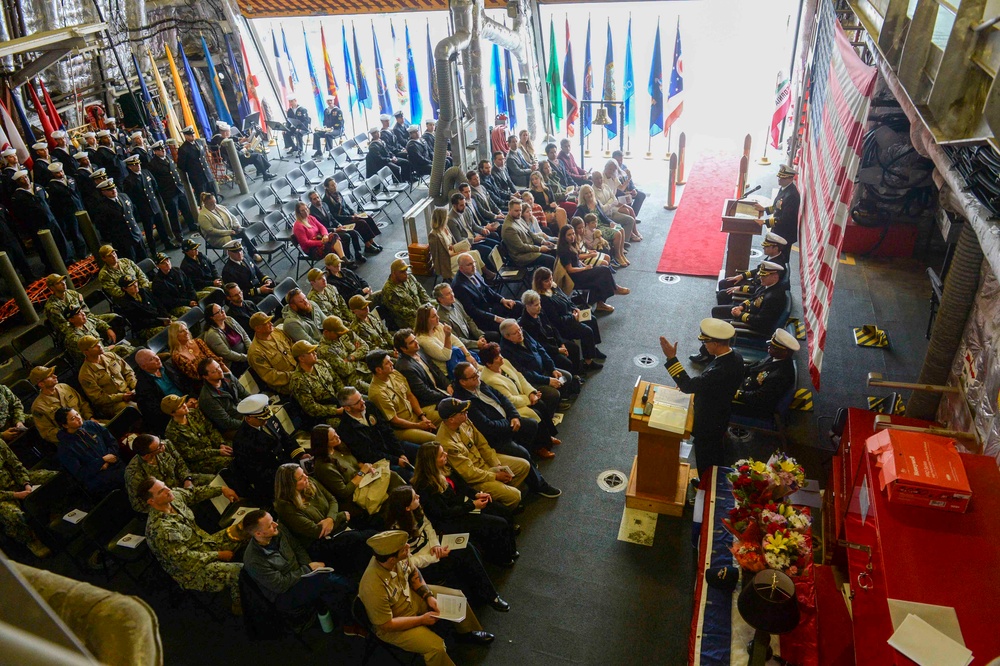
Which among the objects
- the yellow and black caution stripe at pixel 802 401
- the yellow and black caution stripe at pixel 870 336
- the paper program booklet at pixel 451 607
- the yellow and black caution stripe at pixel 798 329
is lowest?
the yellow and black caution stripe at pixel 870 336

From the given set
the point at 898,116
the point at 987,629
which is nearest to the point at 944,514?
the point at 987,629

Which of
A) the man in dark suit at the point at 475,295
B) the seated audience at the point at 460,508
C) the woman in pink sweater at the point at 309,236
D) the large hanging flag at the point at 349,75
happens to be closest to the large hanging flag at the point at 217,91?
the large hanging flag at the point at 349,75

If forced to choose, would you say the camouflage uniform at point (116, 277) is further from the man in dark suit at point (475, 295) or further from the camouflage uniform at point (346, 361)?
the man in dark suit at point (475, 295)

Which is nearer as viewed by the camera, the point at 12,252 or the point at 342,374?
the point at 342,374

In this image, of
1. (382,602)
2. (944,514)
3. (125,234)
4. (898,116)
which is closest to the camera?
(944,514)

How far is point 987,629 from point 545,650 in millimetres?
2490

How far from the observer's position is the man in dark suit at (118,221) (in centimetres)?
859

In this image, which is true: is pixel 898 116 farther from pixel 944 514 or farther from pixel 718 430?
pixel 944 514

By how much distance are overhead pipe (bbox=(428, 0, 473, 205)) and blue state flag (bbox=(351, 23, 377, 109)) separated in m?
6.12

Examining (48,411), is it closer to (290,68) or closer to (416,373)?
(416,373)

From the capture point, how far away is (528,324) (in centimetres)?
645

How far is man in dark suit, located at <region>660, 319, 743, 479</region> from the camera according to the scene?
4738 millimetres

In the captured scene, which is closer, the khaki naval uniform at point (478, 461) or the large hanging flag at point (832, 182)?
the large hanging flag at point (832, 182)

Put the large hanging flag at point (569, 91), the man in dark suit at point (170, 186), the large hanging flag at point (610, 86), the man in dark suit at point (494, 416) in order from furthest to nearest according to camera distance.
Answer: the large hanging flag at point (569, 91)
the large hanging flag at point (610, 86)
the man in dark suit at point (170, 186)
the man in dark suit at point (494, 416)
